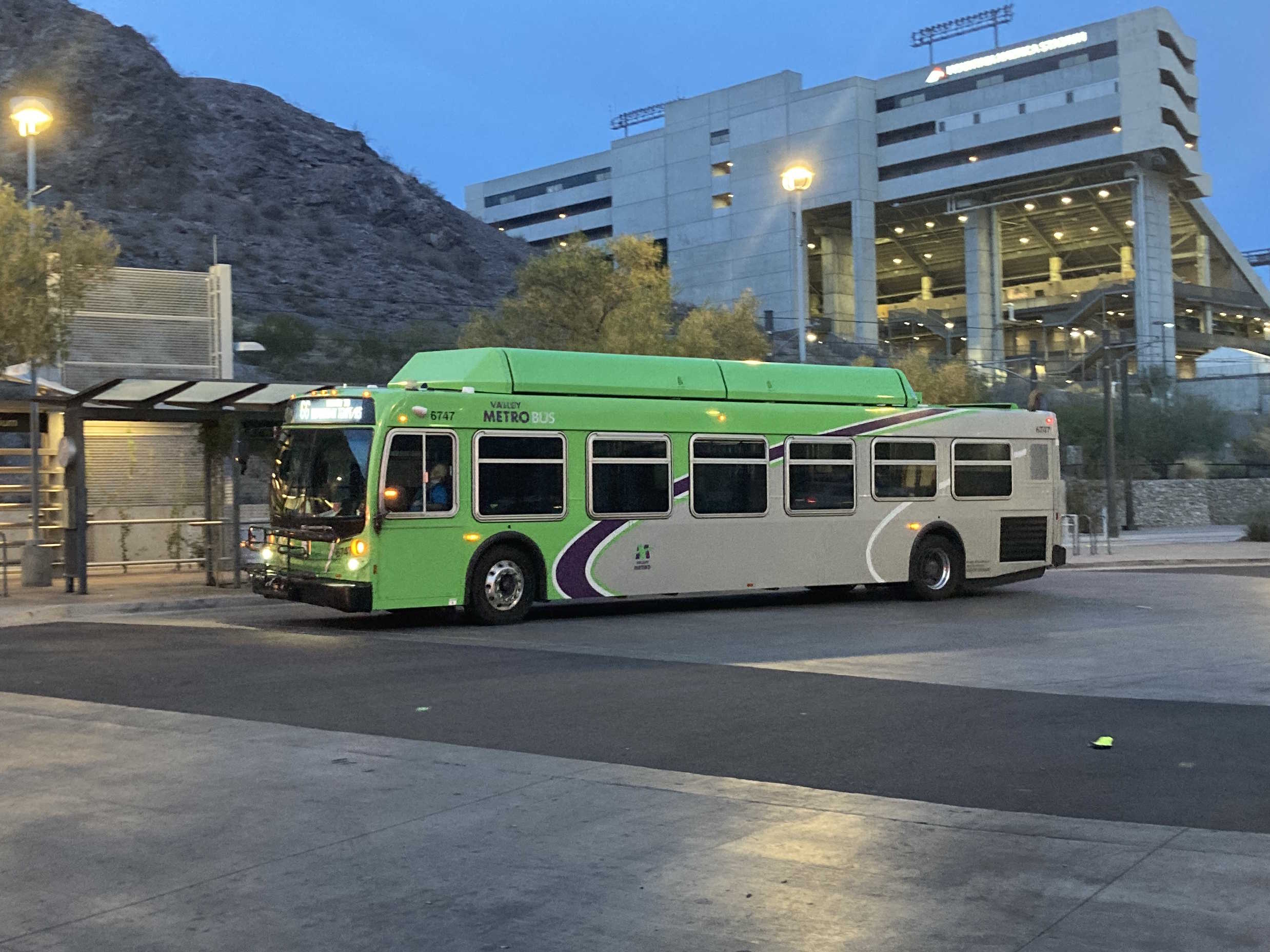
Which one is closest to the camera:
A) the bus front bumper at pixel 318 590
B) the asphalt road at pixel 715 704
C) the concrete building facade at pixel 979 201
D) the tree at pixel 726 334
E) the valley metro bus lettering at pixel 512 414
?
the asphalt road at pixel 715 704

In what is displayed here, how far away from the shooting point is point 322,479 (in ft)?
56.0

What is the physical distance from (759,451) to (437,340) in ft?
118

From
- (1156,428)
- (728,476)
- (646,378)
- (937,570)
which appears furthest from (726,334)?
(646,378)

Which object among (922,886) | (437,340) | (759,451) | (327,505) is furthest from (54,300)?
(437,340)

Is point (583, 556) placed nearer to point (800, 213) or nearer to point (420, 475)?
point (420, 475)

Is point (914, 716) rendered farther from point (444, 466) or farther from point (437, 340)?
point (437, 340)

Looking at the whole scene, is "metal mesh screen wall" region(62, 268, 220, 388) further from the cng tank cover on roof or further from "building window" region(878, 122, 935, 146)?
"building window" region(878, 122, 935, 146)

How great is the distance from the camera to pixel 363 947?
16.8 feet

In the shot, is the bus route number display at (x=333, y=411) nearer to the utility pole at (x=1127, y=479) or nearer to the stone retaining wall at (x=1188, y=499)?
the utility pole at (x=1127, y=479)

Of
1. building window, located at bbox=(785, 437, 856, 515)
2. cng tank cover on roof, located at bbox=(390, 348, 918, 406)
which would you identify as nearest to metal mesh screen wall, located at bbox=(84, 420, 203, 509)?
cng tank cover on roof, located at bbox=(390, 348, 918, 406)

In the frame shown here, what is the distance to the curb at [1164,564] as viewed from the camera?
28.8 meters

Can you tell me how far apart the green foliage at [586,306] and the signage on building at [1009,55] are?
205 ft

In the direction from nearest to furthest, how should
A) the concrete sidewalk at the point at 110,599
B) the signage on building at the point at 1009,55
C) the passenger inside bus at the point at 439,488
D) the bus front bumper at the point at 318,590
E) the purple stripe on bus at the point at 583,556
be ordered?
the bus front bumper at the point at 318,590, the passenger inside bus at the point at 439,488, the purple stripe on bus at the point at 583,556, the concrete sidewalk at the point at 110,599, the signage on building at the point at 1009,55

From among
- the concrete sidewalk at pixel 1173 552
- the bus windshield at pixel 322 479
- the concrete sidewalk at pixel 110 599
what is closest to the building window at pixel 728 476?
the bus windshield at pixel 322 479
